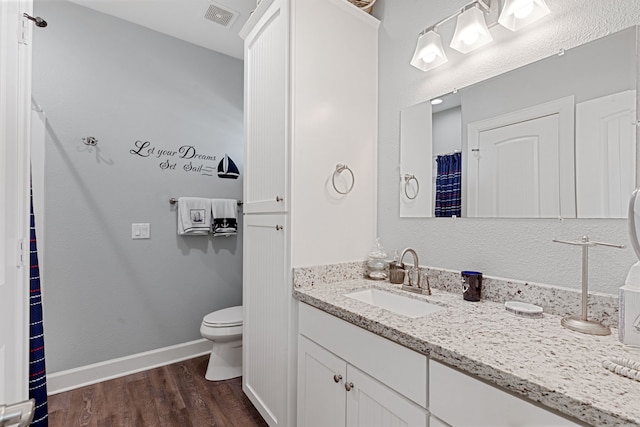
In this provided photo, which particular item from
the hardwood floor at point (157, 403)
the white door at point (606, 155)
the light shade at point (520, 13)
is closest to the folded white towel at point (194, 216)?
the hardwood floor at point (157, 403)

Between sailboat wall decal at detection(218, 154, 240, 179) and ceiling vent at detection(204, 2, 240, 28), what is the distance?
1.07 m

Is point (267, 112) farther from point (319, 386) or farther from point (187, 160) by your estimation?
point (319, 386)

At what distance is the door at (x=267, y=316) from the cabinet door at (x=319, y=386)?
113 mm

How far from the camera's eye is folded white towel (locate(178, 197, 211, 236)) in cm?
248

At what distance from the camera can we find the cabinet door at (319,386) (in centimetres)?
114

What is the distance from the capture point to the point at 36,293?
1.23 meters

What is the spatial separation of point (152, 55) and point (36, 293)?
205 centimetres

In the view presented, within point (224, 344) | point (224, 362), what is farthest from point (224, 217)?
point (224, 362)

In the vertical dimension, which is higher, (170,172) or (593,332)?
(170,172)

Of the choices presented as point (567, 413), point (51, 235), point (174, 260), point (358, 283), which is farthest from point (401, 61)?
point (51, 235)

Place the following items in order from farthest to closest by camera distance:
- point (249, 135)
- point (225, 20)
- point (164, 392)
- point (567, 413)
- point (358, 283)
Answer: point (225, 20) → point (164, 392) → point (249, 135) → point (358, 283) → point (567, 413)

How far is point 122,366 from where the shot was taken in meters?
2.29

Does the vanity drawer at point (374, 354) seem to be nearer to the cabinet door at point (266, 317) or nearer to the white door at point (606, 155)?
the cabinet door at point (266, 317)

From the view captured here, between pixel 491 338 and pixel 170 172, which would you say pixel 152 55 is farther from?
pixel 491 338
